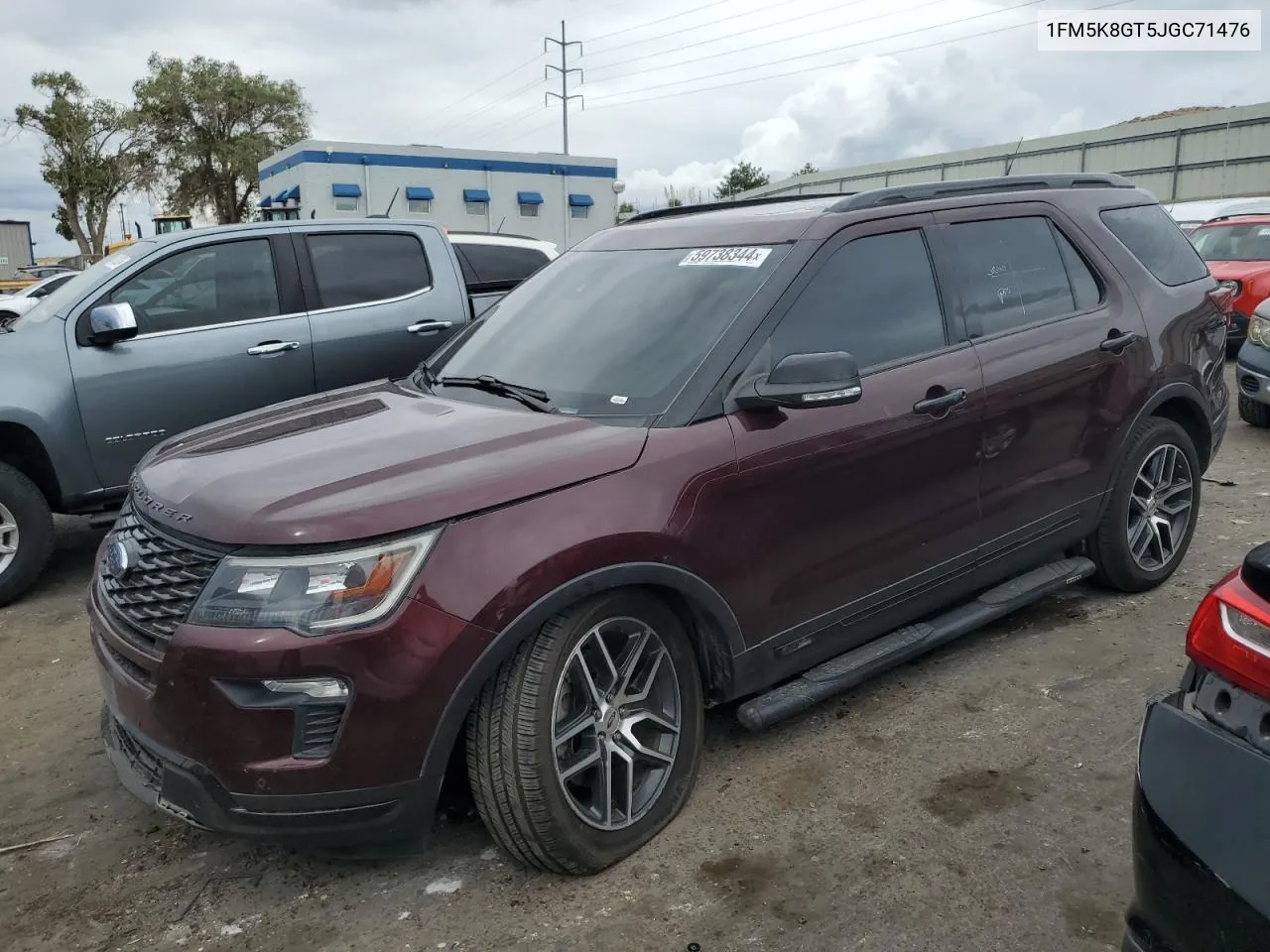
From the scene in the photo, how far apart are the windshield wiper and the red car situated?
9.61 m

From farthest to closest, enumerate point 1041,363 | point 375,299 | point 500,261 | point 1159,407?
point 500,261, point 375,299, point 1159,407, point 1041,363

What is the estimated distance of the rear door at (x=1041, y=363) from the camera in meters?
3.81

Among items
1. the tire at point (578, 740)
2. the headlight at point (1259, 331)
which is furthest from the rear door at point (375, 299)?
the headlight at point (1259, 331)

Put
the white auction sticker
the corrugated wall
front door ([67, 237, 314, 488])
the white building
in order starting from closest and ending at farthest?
the white auction sticker < front door ([67, 237, 314, 488]) < the white building < the corrugated wall

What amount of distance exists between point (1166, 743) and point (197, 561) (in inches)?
87.2

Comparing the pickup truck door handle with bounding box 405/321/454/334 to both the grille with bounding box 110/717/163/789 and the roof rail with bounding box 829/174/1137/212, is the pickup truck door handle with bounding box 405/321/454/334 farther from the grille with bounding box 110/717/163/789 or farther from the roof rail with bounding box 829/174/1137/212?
the grille with bounding box 110/717/163/789

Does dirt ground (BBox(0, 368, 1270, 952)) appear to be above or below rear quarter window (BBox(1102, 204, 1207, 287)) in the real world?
below

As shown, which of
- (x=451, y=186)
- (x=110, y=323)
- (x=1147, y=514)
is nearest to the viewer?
(x=1147, y=514)

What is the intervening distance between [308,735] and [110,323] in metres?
3.75

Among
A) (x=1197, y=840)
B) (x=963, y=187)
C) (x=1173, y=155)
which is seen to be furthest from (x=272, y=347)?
(x=1173, y=155)

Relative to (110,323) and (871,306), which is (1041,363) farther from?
(110,323)

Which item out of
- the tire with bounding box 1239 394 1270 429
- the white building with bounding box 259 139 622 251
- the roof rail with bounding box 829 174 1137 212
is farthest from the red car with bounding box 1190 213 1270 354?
the white building with bounding box 259 139 622 251

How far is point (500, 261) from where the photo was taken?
788 centimetres

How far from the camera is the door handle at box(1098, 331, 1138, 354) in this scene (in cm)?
420
